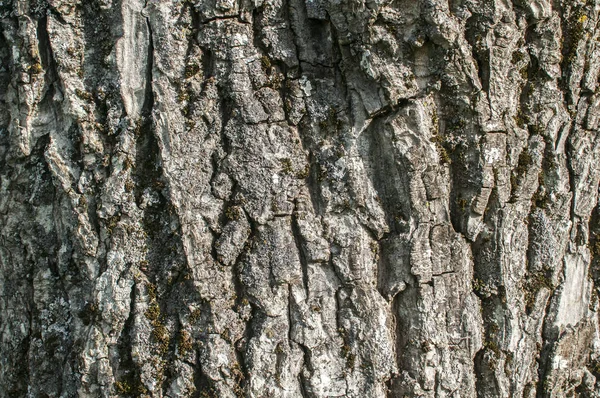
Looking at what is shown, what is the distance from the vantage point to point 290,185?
2031 millimetres

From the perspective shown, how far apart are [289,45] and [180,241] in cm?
85

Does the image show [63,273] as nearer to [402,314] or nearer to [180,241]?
[180,241]

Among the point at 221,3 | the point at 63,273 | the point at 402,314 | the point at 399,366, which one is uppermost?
the point at 221,3

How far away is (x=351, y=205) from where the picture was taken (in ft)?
6.68

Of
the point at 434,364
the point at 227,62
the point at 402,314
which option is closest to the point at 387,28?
the point at 227,62

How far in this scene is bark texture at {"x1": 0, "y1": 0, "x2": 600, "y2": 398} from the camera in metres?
2.00

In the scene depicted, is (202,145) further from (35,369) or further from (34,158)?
(35,369)

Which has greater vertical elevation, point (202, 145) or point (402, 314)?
point (202, 145)

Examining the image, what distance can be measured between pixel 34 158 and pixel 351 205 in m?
1.29

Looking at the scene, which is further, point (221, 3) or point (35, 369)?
point (35, 369)

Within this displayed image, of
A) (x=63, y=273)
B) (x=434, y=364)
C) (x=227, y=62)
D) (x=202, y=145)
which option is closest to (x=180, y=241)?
(x=202, y=145)

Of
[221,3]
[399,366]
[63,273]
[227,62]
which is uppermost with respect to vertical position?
[221,3]

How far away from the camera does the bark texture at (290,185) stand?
6.57 feet

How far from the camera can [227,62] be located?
79.6 inches
